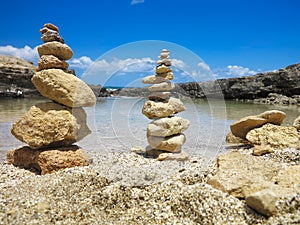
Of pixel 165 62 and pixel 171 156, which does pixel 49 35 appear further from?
pixel 171 156

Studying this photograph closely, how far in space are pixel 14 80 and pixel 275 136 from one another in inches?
1459

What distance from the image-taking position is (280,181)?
155 inches

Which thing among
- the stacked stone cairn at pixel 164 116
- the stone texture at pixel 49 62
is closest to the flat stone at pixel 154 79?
the stacked stone cairn at pixel 164 116

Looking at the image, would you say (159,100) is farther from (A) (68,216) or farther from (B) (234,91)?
(B) (234,91)

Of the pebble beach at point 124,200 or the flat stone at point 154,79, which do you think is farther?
the flat stone at point 154,79

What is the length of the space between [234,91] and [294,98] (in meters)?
9.14

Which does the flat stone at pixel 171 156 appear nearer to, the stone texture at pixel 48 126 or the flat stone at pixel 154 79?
the flat stone at pixel 154 79

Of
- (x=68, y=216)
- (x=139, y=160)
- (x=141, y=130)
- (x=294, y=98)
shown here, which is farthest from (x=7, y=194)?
(x=294, y=98)

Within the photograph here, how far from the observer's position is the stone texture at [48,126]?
5340 millimetres

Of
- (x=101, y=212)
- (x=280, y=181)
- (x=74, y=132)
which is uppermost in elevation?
(x=74, y=132)

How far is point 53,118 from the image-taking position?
542cm

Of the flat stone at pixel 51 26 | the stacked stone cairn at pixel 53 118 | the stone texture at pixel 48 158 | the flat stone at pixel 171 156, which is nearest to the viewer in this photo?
the stone texture at pixel 48 158

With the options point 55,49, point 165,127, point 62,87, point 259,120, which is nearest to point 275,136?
point 259,120

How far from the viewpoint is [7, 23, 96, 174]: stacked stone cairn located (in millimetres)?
5344
